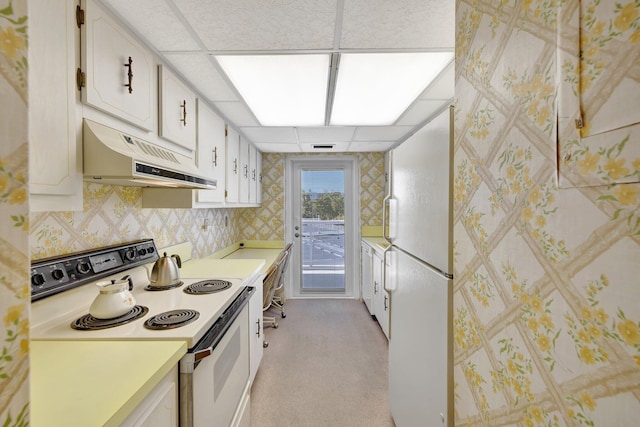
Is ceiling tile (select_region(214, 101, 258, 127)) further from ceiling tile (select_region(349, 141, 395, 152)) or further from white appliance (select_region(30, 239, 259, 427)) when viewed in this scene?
ceiling tile (select_region(349, 141, 395, 152))

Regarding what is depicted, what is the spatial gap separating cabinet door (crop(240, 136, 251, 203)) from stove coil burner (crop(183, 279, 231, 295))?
1416 mm

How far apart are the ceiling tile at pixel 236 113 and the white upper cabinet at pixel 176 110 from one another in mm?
363

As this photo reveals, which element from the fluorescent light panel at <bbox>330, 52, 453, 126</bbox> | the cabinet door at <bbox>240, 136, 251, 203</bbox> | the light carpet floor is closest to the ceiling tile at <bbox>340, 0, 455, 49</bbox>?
the fluorescent light panel at <bbox>330, 52, 453, 126</bbox>

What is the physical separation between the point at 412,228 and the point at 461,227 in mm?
424

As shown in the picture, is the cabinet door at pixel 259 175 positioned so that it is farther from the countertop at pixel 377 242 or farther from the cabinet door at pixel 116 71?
the cabinet door at pixel 116 71

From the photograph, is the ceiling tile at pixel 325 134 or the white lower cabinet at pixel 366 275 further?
the white lower cabinet at pixel 366 275

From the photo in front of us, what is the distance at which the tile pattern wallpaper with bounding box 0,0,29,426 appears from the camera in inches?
15.2

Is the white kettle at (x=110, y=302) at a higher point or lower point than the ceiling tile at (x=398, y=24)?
lower

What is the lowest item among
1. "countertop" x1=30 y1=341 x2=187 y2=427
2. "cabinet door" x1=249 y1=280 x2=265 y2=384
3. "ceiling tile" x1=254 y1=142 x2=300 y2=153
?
"cabinet door" x1=249 y1=280 x2=265 y2=384

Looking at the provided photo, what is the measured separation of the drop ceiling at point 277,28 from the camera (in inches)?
45.5

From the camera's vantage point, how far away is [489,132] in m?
0.83

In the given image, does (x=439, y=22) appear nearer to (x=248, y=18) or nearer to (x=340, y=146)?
(x=248, y=18)

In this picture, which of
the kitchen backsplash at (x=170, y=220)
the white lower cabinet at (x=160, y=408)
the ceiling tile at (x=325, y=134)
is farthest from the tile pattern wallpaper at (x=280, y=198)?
the white lower cabinet at (x=160, y=408)

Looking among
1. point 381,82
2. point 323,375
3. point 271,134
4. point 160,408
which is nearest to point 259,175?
point 271,134
